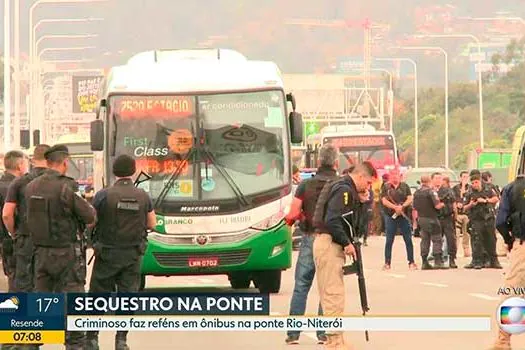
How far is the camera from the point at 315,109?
449 ft

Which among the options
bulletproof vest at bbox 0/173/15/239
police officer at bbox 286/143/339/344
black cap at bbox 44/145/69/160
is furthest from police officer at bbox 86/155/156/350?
police officer at bbox 286/143/339/344

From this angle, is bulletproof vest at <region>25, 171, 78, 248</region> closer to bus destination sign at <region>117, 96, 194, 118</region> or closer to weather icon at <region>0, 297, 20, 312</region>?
weather icon at <region>0, 297, 20, 312</region>

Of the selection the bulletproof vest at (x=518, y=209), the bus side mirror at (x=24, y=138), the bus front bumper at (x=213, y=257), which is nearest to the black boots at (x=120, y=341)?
the bulletproof vest at (x=518, y=209)

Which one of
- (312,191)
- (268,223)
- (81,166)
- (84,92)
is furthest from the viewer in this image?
(84,92)

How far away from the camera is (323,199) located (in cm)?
1506

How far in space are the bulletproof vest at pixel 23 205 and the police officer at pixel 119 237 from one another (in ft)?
2.03

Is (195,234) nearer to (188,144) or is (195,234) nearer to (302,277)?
(188,144)

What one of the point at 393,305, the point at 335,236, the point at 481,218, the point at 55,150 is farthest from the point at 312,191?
the point at 481,218

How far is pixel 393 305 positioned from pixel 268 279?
289 cm

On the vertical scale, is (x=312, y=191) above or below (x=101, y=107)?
below

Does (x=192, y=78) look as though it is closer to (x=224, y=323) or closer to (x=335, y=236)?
(x=335, y=236)

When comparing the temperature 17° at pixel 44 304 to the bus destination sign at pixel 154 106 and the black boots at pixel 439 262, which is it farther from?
the black boots at pixel 439 262

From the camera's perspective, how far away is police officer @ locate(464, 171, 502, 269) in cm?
2966

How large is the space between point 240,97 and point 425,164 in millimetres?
120060
